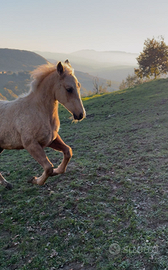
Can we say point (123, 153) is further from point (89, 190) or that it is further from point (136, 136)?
point (89, 190)

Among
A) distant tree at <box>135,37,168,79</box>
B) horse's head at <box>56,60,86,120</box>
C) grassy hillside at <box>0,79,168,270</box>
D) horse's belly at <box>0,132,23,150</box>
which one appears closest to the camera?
grassy hillside at <box>0,79,168,270</box>

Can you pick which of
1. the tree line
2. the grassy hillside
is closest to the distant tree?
the tree line

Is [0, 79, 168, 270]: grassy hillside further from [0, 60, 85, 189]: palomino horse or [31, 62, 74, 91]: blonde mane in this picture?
[31, 62, 74, 91]: blonde mane

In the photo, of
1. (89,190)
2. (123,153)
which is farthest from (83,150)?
(89,190)

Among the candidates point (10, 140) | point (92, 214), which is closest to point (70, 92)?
point (10, 140)

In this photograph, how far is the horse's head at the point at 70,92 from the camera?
373 centimetres

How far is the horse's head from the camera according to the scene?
3730 mm

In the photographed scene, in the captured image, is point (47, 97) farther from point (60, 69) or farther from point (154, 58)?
point (154, 58)

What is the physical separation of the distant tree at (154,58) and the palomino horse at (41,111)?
3329 cm

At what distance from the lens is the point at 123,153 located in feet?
23.9

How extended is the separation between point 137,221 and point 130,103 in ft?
47.8

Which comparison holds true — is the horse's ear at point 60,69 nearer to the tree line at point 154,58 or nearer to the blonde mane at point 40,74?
the blonde mane at point 40,74

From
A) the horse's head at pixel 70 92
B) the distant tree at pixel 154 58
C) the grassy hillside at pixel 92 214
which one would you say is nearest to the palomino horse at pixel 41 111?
the horse's head at pixel 70 92

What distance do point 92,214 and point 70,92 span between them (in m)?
2.41
